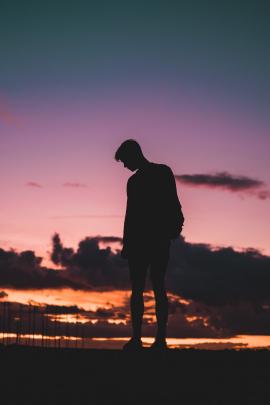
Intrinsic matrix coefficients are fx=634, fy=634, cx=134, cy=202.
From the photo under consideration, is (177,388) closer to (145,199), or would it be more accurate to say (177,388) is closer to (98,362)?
(98,362)

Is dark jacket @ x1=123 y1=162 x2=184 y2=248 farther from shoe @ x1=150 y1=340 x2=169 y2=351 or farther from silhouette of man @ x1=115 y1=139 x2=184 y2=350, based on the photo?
shoe @ x1=150 y1=340 x2=169 y2=351

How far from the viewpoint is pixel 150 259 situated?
10.2 m

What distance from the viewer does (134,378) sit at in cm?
700

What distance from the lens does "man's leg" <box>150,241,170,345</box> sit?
998 cm

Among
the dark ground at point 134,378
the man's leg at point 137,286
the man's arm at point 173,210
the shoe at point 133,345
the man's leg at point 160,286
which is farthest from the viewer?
the man's arm at point 173,210

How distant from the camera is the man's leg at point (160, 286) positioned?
998 centimetres

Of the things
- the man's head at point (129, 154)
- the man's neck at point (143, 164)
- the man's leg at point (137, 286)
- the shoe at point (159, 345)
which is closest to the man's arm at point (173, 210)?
the man's neck at point (143, 164)

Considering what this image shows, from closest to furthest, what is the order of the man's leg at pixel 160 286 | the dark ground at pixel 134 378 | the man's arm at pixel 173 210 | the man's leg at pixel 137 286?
1. the dark ground at pixel 134 378
2. the man's leg at pixel 160 286
3. the man's leg at pixel 137 286
4. the man's arm at pixel 173 210

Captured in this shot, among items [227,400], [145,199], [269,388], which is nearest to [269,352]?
[145,199]

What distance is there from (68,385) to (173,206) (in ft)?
14.5

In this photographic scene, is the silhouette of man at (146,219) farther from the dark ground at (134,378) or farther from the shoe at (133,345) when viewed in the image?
the dark ground at (134,378)

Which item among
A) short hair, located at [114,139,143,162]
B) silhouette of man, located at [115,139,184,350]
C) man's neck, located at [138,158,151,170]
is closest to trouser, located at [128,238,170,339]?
silhouette of man, located at [115,139,184,350]

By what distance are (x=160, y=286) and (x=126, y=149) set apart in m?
2.25

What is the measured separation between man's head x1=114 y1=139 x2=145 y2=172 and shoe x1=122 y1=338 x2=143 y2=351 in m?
2.74
